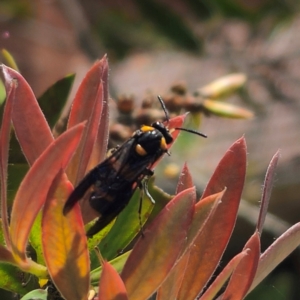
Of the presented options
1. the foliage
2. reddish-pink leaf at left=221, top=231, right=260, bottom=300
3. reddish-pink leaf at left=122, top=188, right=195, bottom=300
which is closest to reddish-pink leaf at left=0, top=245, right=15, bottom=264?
the foliage

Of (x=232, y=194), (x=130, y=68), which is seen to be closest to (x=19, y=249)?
(x=232, y=194)

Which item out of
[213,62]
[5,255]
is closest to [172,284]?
[5,255]

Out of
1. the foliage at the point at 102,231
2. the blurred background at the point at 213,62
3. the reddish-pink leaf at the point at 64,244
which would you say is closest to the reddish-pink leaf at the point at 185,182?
the foliage at the point at 102,231

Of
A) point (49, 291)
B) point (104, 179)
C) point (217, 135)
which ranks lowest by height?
point (217, 135)

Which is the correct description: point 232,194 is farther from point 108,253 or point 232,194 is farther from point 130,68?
point 130,68

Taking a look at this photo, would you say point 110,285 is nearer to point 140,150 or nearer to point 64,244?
point 64,244

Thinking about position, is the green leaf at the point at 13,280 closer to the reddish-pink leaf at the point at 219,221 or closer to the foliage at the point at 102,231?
the foliage at the point at 102,231
